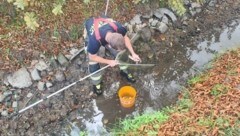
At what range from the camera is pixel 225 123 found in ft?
20.6

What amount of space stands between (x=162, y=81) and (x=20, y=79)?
299 centimetres

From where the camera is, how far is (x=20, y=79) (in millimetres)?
7422

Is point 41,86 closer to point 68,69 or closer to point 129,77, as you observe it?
point 68,69

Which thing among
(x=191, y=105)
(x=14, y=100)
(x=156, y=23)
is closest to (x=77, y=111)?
(x=14, y=100)

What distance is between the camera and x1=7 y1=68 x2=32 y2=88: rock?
739 cm

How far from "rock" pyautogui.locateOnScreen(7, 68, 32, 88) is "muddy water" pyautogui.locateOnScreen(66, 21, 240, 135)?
126cm

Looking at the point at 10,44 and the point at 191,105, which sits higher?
the point at 10,44

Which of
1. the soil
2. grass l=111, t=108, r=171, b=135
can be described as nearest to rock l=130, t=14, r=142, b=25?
the soil

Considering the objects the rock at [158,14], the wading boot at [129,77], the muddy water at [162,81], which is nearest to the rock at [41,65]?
the muddy water at [162,81]

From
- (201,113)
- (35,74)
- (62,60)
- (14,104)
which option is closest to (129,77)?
(62,60)

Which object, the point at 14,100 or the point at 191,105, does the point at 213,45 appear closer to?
the point at 191,105

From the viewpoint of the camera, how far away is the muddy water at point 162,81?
742 cm

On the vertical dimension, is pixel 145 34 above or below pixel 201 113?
above

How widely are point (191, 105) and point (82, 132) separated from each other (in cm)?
215
